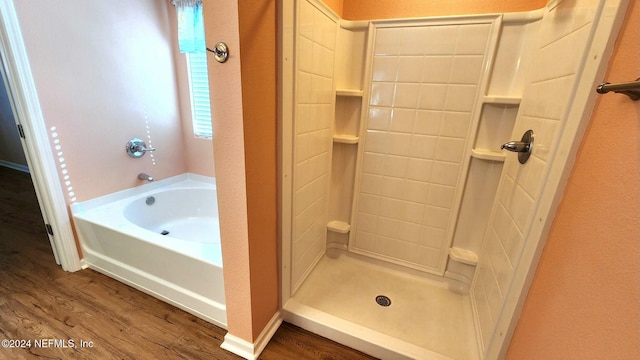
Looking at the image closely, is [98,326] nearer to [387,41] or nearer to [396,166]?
[396,166]

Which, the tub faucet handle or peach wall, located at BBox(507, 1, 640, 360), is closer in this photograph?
peach wall, located at BBox(507, 1, 640, 360)

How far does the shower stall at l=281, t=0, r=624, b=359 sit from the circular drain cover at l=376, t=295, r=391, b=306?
0.01 m

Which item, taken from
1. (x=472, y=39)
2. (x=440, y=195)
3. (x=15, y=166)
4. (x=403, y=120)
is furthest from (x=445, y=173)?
(x=15, y=166)

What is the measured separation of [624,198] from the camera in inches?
21.1

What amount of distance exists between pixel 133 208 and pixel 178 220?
426 millimetres

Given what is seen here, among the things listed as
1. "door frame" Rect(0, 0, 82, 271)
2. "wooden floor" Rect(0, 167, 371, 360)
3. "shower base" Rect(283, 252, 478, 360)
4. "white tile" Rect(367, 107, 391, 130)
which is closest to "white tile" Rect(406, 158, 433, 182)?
"white tile" Rect(367, 107, 391, 130)

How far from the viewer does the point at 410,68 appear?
1521 mm

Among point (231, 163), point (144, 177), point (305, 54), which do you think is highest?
point (305, 54)

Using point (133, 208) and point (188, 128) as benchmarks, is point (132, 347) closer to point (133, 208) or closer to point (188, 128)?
point (133, 208)

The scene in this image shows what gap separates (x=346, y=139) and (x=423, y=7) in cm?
87

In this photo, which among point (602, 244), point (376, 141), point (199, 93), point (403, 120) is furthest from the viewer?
point (199, 93)

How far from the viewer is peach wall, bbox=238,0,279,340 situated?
0.90 meters

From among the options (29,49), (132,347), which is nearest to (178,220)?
(132,347)

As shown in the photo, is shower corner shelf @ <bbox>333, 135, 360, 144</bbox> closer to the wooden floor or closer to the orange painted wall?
the orange painted wall
